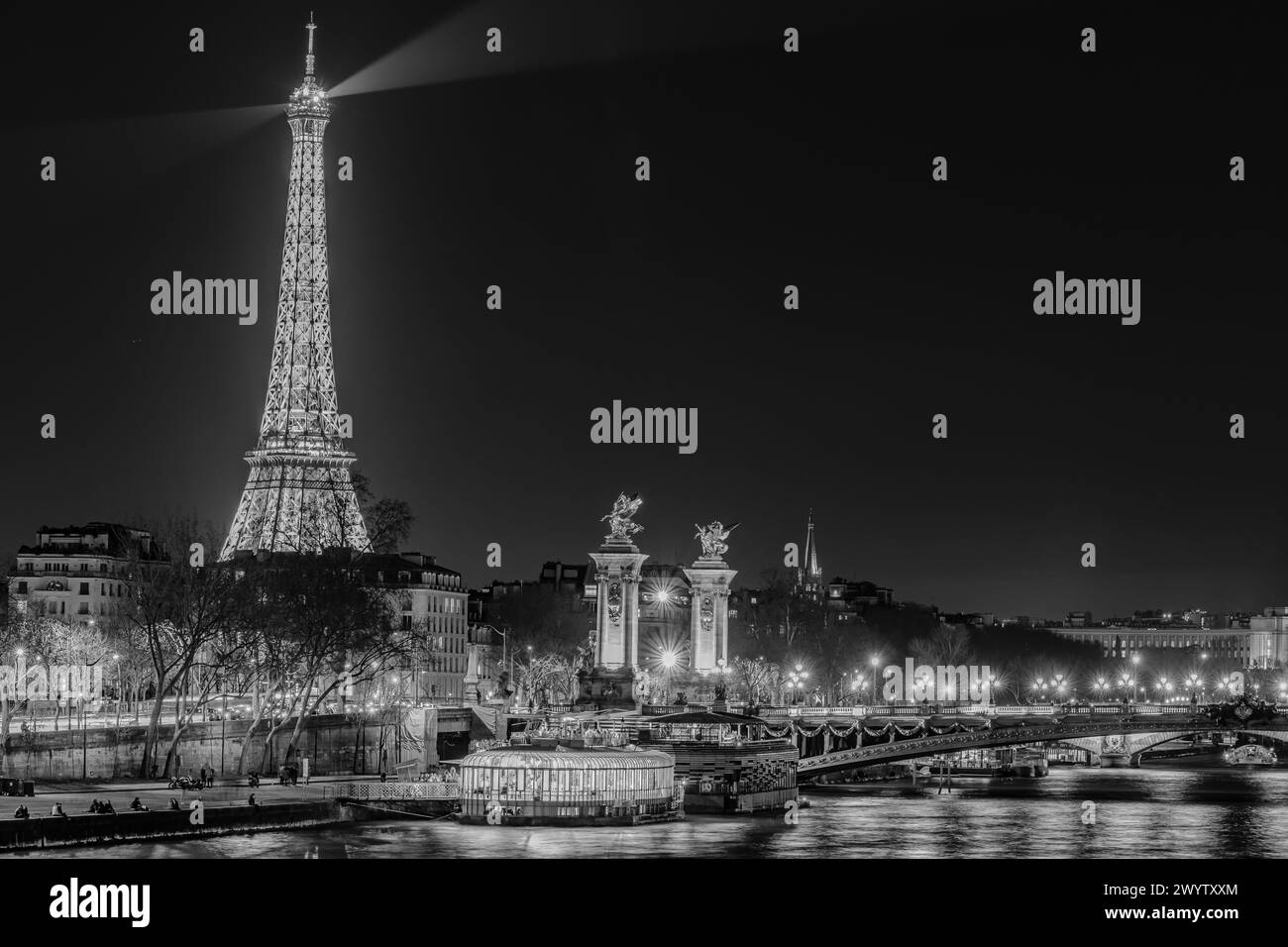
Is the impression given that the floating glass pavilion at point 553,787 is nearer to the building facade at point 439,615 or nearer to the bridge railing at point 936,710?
the bridge railing at point 936,710

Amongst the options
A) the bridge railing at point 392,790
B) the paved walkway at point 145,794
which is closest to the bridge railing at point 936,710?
the bridge railing at point 392,790

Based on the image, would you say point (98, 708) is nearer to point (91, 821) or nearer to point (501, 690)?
point (501, 690)

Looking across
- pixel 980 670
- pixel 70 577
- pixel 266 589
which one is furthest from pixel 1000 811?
pixel 980 670

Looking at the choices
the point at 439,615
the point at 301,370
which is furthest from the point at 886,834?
the point at 439,615

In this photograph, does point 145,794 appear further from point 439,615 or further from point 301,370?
point 439,615
